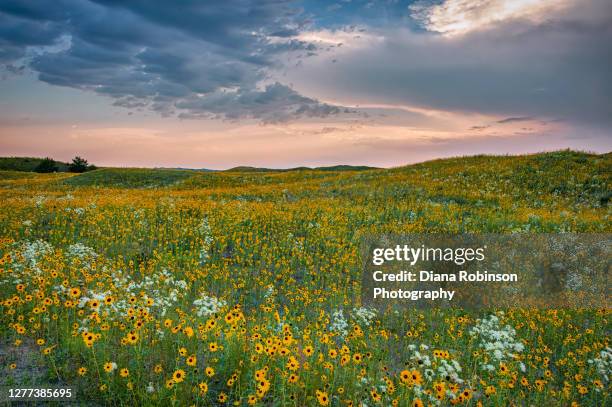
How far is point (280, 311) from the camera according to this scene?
975 cm

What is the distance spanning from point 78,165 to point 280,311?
293ft

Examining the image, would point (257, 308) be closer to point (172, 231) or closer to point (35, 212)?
point (172, 231)

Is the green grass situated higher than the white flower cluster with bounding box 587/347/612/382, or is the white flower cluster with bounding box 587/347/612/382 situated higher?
the green grass

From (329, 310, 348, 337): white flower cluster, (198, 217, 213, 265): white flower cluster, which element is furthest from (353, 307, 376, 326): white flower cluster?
(198, 217, 213, 265): white flower cluster

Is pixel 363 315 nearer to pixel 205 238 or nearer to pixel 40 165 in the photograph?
pixel 205 238

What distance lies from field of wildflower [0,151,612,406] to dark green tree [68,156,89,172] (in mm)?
69129

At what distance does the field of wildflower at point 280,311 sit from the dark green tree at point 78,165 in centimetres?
6913

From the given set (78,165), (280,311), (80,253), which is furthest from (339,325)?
(78,165)

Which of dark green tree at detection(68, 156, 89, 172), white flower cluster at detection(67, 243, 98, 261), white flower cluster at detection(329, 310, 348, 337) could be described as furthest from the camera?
dark green tree at detection(68, 156, 89, 172)

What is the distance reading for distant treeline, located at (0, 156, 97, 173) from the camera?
277 ft

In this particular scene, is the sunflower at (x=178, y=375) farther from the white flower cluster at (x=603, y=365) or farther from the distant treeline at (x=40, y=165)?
the distant treeline at (x=40, y=165)

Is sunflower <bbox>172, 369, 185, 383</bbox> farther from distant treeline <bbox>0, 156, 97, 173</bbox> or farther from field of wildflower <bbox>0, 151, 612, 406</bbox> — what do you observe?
distant treeline <bbox>0, 156, 97, 173</bbox>

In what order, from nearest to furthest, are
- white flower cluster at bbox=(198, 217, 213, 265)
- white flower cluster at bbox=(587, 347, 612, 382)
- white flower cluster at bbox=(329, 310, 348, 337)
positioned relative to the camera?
white flower cluster at bbox=(587, 347, 612, 382) → white flower cluster at bbox=(329, 310, 348, 337) → white flower cluster at bbox=(198, 217, 213, 265)

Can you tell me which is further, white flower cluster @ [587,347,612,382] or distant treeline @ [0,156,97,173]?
distant treeline @ [0,156,97,173]
